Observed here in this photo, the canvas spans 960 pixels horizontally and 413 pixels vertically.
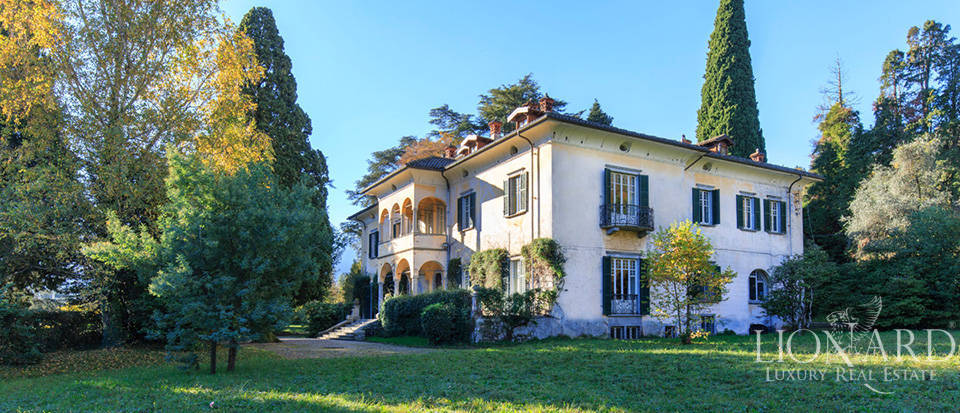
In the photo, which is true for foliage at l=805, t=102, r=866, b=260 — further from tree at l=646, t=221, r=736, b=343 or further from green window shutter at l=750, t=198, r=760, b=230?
tree at l=646, t=221, r=736, b=343

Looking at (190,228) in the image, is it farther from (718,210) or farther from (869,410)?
(718,210)

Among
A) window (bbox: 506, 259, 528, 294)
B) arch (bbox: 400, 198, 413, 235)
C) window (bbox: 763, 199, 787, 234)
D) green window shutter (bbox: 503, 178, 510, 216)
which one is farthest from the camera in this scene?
arch (bbox: 400, 198, 413, 235)

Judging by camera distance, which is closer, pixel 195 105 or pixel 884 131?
pixel 195 105

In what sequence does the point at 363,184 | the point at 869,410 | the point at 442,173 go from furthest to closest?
1. the point at 363,184
2. the point at 442,173
3. the point at 869,410

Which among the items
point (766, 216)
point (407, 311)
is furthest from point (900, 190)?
point (407, 311)

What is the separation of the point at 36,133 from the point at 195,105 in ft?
13.2

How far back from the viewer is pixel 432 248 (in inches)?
1017

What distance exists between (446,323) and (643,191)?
27.7ft

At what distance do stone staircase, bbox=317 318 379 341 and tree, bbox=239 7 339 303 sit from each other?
1.85m

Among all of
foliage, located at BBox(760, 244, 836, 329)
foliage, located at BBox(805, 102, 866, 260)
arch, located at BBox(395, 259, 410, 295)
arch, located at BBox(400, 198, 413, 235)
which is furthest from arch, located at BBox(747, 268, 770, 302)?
arch, located at BBox(400, 198, 413, 235)

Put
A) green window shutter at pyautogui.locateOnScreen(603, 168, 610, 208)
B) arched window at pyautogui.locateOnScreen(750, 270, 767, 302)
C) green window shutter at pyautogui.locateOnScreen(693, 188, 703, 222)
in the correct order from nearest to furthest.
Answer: green window shutter at pyautogui.locateOnScreen(603, 168, 610, 208) < green window shutter at pyautogui.locateOnScreen(693, 188, 703, 222) < arched window at pyautogui.locateOnScreen(750, 270, 767, 302)

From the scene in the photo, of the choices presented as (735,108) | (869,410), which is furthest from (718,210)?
(869,410)

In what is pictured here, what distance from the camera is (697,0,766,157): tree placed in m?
35.2

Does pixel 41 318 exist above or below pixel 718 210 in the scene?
below
